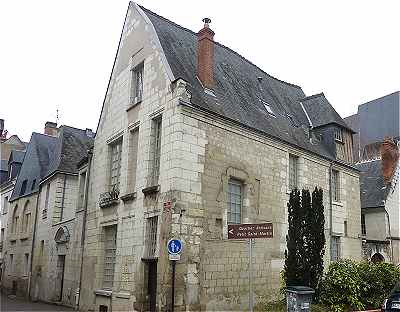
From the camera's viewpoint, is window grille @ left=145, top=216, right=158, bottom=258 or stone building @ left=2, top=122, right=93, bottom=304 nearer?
window grille @ left=145, top=216, right=158, bottom=258

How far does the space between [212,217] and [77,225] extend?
7.34 meters

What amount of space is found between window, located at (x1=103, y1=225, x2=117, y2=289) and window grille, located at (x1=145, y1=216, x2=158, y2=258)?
228cm

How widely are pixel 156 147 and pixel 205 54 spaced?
3.56 metres

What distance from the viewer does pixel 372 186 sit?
24969 mm

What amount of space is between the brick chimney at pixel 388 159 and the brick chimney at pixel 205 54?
46.4ft

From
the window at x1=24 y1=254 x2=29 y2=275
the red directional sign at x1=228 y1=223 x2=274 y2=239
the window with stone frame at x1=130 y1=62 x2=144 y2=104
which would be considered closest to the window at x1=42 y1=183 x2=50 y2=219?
the window at x1=24 y1=254 x2=29 y2=275

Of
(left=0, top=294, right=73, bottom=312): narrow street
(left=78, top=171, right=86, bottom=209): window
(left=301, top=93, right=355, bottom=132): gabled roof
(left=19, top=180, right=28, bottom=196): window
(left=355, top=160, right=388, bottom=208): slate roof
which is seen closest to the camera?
(left=0, top=294, right=73, bottom=312): narrow street

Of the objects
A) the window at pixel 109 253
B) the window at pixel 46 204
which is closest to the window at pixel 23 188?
the window at pixel 46 204

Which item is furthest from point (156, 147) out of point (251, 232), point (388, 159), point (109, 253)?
point (388, 159)

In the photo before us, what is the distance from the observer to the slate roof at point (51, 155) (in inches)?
890

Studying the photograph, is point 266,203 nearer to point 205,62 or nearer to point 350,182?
point 205,62

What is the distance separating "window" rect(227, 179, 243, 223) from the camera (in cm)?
1416

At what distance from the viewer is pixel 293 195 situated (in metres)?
12.9

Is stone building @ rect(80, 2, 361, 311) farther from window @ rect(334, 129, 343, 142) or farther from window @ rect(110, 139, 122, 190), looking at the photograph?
window @ rect(334, 129, 343, 142)
